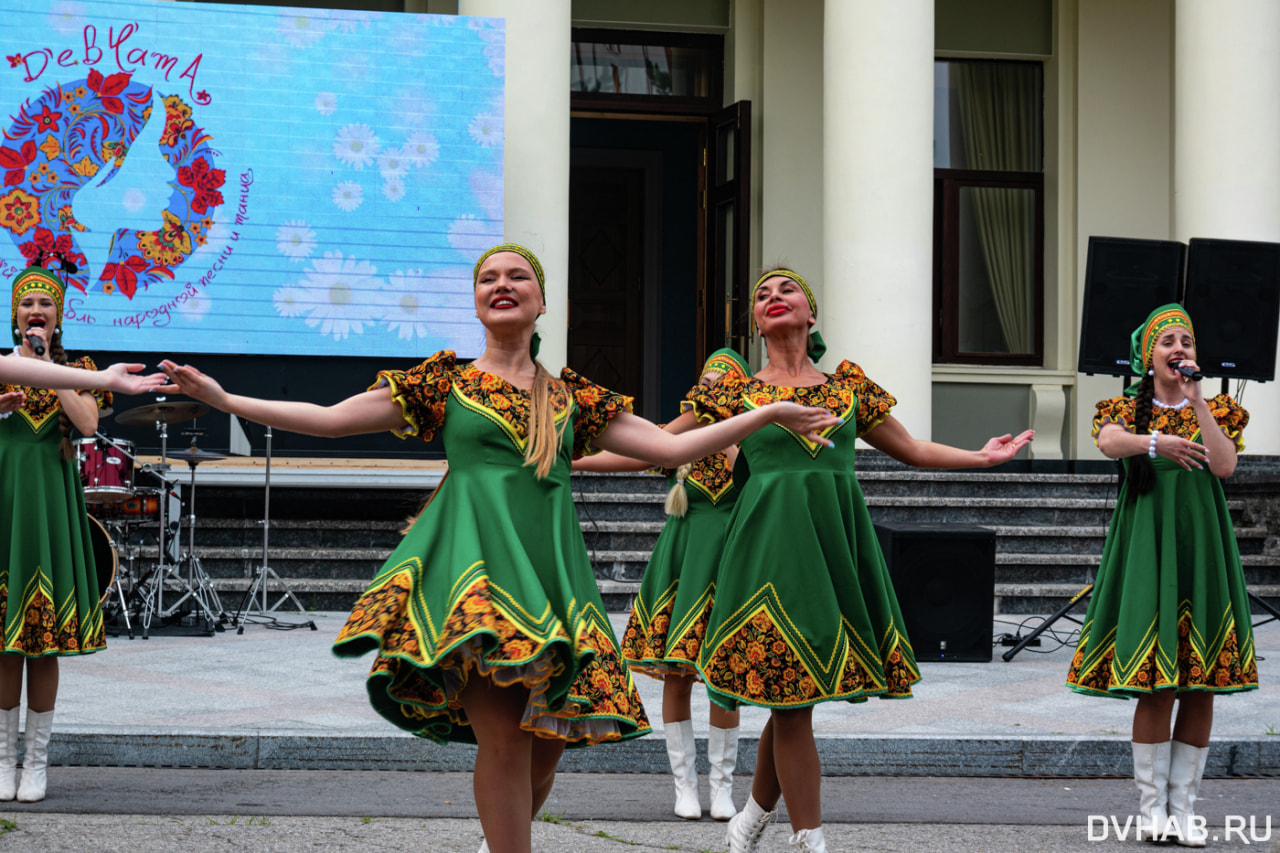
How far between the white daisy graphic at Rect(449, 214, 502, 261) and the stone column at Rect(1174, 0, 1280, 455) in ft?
22.3

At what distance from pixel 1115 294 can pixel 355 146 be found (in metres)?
6.93

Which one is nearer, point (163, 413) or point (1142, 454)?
point (1142, 454)

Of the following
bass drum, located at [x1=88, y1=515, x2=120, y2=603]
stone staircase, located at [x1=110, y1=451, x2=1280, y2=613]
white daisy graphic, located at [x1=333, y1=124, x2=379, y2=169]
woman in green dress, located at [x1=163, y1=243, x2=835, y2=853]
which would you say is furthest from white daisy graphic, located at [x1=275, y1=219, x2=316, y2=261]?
woman in green dress, located at [x1=163, y1=243, x2=835, y2=853]

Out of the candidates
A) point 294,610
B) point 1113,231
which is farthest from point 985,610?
point 1113,231

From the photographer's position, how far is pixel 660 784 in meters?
6.31

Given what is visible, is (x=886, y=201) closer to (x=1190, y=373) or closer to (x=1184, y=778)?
(x=1190, y=373)

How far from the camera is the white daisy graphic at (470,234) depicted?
12.9 m

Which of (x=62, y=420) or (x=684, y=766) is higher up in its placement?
(x=62, y=420)

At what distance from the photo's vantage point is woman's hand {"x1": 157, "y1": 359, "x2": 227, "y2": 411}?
3.45m

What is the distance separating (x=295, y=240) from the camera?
1277cm

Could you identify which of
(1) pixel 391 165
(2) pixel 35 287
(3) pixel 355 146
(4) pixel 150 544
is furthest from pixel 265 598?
(2) pixel 35 287

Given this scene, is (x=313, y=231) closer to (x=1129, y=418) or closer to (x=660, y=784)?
(x=660, y=784)

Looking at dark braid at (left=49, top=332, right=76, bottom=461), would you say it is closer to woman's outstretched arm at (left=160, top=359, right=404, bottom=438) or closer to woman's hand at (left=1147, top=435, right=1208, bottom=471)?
woman's outstretched arm at (left=160, top=359, right=404, bottom=438)

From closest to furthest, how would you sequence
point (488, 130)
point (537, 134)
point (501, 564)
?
point (501, 564) → point (488, 130) → point (537, 134)
